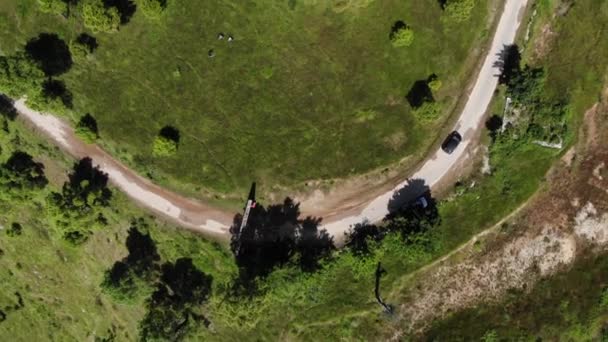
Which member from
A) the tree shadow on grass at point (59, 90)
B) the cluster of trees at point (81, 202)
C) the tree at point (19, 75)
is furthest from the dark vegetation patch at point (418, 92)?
the tree at point (19, 75)

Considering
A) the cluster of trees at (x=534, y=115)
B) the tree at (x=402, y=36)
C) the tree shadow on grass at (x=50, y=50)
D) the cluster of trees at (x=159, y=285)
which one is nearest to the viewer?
the tree at (x=402, y=36)

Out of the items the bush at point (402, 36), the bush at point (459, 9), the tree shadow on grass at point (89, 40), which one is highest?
the tree shadow on grass at point (89, 40)

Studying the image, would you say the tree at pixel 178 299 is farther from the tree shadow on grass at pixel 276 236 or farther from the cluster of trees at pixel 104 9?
the cluster of trees at pixel 104 9

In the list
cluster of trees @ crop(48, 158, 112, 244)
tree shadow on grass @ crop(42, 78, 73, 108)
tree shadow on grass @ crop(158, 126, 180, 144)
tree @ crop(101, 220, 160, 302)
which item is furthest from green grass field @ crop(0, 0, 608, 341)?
tree shadow on grass @ crop(158, 126, 180, 144)

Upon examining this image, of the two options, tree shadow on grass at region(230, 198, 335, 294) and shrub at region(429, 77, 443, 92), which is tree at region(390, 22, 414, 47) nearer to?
shrub at region(429, 77, 443, 92)

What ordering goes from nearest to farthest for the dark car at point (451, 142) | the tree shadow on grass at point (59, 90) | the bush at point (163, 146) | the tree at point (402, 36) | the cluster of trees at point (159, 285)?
the tree at point (402, 36) < the bush at point (163, 146) < the cluster of trees at point (159, 285) < the tree shadow on grass at point (59, 90) < the dark car at point (451, 142)

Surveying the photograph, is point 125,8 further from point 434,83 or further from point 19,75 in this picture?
point 434,83

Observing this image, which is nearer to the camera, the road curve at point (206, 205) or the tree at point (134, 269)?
the tree at point (134, 269)
